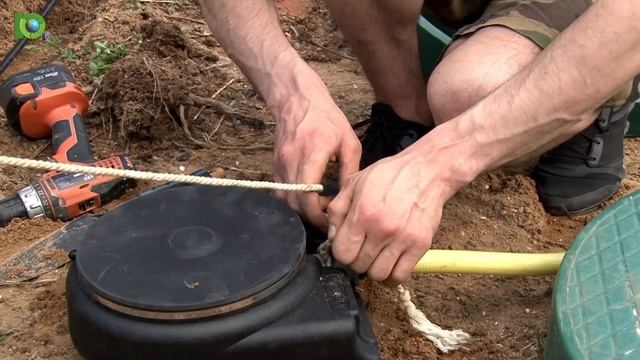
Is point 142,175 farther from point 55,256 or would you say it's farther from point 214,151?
point 214,151

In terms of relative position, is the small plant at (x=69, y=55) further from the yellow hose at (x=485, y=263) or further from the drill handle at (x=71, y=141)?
the yellow hose at (x=485, y=263)

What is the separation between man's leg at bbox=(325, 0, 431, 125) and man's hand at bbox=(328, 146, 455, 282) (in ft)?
2.08

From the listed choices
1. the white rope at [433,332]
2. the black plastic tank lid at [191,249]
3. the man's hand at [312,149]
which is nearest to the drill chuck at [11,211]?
the black plastic tank lid at [191,249]

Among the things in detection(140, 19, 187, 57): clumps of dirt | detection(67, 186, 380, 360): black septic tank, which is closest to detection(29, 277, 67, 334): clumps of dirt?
detection(67, 186, 380, 360): black septic tank

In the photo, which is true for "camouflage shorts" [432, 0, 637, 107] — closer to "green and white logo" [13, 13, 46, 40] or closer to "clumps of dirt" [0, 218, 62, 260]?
"clumps of dirt" [0, 218, 62, 260]

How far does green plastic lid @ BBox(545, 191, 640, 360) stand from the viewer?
1.07m

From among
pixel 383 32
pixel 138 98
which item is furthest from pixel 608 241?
pixel 138 98

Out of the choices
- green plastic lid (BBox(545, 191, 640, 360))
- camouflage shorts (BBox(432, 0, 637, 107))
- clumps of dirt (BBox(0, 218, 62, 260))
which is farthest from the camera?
clumps of dirt (BBox(0, 218, 62, 260))

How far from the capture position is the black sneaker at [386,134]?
71.2 inches

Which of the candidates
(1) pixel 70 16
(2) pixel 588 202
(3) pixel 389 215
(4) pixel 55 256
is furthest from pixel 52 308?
(1) pixel 70 16

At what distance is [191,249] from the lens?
1.19m

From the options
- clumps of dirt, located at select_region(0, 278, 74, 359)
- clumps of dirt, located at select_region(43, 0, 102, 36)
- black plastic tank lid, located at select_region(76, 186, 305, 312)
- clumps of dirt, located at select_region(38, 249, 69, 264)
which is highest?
black plastic tank lid, located at select_region(76, 186, 305, 312)

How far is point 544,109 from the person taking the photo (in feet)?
4.31

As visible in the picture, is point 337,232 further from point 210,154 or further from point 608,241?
point 210,154
